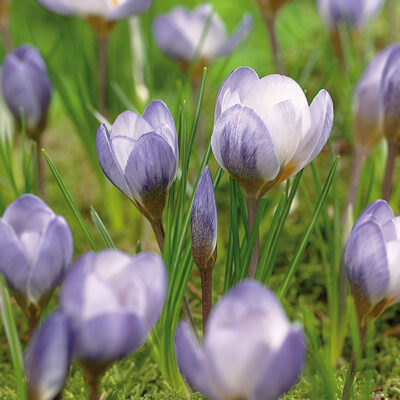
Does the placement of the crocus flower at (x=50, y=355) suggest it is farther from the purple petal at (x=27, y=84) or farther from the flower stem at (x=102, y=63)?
the flower stem at (x=102, y=63)

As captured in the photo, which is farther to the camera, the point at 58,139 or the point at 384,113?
the point at 58,139

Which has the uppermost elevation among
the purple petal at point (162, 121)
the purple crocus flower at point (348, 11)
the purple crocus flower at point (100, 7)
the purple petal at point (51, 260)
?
the purple crocus flower at point (100, 7)

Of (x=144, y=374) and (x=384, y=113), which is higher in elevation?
(x=384, y=113)

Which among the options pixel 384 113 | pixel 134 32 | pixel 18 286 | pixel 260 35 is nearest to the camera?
pixel 18 286

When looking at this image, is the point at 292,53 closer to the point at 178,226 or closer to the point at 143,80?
the point at 143,80

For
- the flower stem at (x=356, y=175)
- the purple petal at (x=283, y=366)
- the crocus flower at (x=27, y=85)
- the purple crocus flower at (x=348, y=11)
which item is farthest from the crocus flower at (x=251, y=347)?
the purple crocus flower at (x=348, y=11)

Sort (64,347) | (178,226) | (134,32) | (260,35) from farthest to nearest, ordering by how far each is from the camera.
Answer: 1. (260,35)
2. (134,32)
3. (178,226)
4. (64,347)

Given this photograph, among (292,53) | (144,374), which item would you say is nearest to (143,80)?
(292,53)

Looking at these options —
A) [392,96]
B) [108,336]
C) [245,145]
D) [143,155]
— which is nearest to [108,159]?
[143,155]
